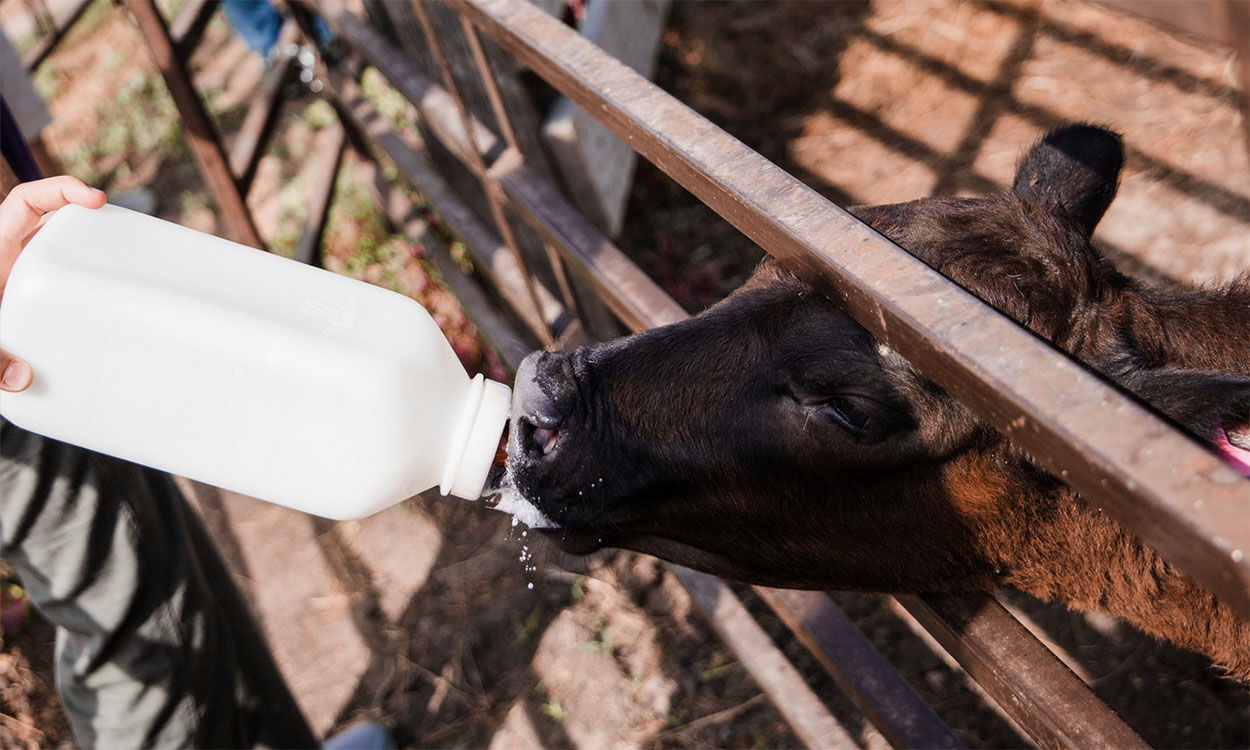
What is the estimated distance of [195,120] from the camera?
4.61 m

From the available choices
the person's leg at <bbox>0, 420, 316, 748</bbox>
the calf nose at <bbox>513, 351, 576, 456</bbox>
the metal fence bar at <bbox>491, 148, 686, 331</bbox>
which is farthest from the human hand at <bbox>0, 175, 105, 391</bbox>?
the metal fence bar at <bbox>491, 148, 686, 331</bbox>

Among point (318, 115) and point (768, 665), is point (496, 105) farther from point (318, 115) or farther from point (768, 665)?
point (318, 115)

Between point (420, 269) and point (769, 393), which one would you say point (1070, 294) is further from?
point (420, 269)

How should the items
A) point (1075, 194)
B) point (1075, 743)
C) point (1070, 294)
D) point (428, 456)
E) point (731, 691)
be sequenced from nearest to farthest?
point (1075, 743), point (428, 456), point (1070, 294), point (1075, 194), point (731, 691)

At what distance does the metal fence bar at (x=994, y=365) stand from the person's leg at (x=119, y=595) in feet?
4.67

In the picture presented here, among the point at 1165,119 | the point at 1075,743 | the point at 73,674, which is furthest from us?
the point at 1165,119

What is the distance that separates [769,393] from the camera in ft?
6.31

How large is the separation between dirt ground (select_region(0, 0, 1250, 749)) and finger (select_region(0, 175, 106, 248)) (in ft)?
4.67

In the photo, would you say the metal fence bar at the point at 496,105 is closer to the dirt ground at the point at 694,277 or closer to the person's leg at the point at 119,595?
the dirt ground at the point at 694,277

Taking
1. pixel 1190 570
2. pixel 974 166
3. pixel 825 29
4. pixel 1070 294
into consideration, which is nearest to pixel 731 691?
pixel 1070 294

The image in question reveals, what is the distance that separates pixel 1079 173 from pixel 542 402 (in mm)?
1474

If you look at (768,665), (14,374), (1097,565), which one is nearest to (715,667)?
(768,665)

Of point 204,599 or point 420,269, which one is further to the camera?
point 420,269

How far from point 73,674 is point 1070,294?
2.32 m
